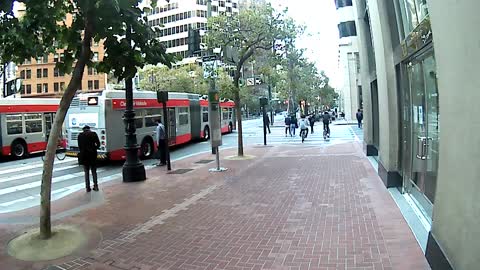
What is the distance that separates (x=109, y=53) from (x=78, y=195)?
4.83m

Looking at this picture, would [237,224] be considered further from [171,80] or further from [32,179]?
[171,80]

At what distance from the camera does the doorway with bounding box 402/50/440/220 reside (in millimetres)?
6453

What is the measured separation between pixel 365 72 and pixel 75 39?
34.8 ft

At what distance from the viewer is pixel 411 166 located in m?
8.02

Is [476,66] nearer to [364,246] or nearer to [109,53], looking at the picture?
[364,246]

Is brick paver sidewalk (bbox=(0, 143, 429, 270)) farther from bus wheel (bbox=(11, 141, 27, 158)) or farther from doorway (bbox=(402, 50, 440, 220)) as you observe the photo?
bus wheel (bbox=(11, 141, 27, 158))

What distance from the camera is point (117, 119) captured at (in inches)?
623

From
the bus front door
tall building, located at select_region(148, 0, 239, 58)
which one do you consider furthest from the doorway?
tall building, located at select_region(148, 0, 239, 58)

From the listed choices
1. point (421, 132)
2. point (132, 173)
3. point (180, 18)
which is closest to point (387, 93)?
point (421, 132)

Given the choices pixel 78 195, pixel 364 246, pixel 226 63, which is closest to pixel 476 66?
pixel 364 246

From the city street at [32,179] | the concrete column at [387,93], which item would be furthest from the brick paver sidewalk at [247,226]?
the city street at [32,179]

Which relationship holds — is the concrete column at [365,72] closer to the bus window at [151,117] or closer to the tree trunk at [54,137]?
the bus window at [151,117]

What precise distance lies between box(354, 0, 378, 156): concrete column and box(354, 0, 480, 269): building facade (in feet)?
0.15

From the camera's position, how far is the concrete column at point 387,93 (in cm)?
873
